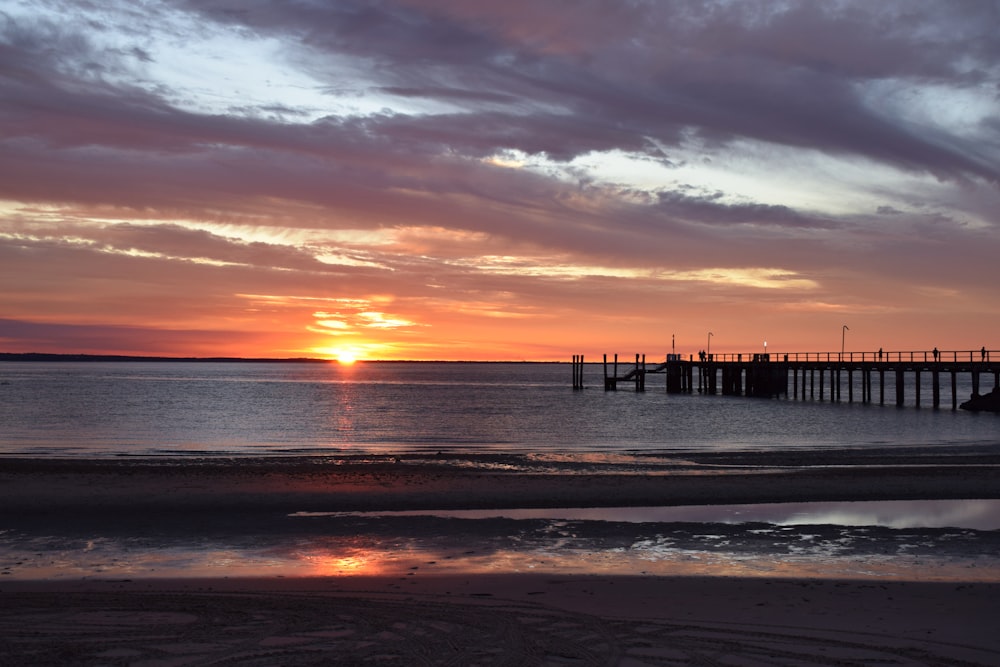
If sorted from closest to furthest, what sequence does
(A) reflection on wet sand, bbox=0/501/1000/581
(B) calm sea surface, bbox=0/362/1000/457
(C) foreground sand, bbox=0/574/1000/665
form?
(C) foreground sand, bbox=0/574/1000/665
(A) reflection on wet sand, bbox=0/501/1000/581
(B) calm sea surface, bbox=0/362/1000/457

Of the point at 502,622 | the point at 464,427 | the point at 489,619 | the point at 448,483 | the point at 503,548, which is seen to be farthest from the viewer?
the point at 464,427

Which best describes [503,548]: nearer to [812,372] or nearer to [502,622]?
[502,622]

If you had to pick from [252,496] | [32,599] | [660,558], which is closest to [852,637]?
[660,558]

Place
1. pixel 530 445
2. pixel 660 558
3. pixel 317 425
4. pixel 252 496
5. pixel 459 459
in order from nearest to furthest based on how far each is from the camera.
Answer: pixel 660 558 → pixel 252 496 → pixel 459 459 → pixel 530 445 → pixel 317 425

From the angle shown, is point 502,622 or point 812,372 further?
point 812,372

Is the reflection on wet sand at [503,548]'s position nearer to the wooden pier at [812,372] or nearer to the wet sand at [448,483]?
the wet sand at [448,483]

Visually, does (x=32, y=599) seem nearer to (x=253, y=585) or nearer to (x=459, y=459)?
(x=253, y=585)

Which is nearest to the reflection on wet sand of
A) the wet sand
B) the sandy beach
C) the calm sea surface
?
the sandy beach

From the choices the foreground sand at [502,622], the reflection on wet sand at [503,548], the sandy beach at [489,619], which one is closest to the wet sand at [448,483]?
the reflection on wet sand at [503,548]

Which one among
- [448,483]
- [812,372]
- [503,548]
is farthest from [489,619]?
[812,372]

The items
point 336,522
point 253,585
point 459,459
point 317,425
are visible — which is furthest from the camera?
point 317,425

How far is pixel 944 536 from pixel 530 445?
82.4 ft

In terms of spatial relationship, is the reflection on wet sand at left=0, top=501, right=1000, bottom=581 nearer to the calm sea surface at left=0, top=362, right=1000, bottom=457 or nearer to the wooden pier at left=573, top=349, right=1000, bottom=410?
the calm sea surface at left=0, top=362, right=1000, bottom=457

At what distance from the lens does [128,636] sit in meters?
8.58
